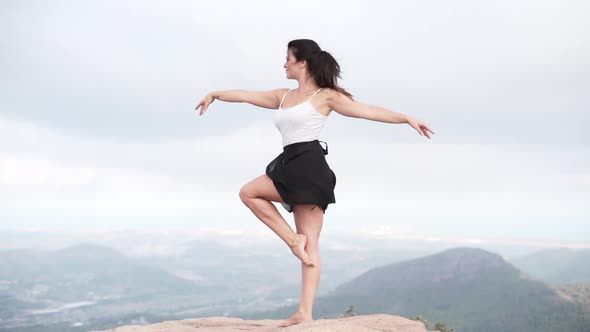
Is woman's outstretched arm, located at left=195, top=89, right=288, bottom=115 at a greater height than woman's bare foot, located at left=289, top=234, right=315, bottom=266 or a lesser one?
greater

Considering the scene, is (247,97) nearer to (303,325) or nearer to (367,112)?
(367,112)

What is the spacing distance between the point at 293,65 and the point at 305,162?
98 cm

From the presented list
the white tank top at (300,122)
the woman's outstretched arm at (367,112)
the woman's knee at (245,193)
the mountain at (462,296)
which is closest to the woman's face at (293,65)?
the white tank top at (300,122)

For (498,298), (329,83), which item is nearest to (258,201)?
(329,83)

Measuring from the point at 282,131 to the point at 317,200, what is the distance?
0.76 m

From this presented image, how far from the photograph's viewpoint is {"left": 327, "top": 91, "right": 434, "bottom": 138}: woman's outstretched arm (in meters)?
5.95

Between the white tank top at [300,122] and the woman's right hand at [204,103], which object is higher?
the woman's right hand at [204,103]

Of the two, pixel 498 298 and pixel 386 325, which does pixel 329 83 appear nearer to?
pixel 386 325

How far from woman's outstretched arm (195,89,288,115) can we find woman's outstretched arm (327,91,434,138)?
0.69 meters

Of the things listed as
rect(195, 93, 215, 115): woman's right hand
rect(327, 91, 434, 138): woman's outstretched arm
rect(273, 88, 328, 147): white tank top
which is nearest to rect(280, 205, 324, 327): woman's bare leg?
rect(273, 88, 328, 147): white tank top

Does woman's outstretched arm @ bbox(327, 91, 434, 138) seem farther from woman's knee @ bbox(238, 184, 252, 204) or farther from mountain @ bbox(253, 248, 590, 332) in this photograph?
mountain @ bbox(253, 248, 590, 332)

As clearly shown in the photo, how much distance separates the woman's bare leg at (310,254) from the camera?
21.2 ft

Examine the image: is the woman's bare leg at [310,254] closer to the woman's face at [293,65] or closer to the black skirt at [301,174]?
the black skirt at [301,174]

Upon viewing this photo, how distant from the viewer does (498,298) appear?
15300cm
